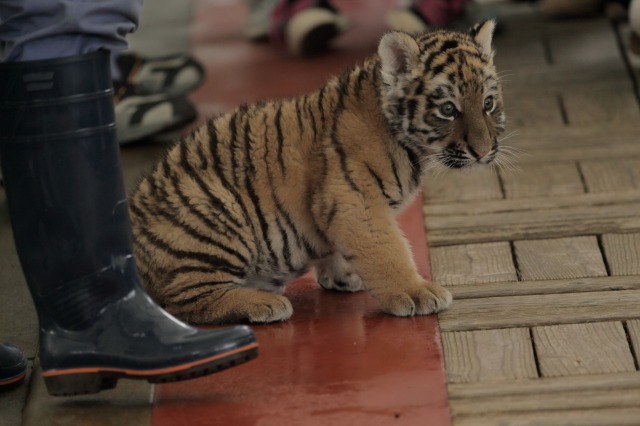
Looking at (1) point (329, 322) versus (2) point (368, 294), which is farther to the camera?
(2) point (368, 294)

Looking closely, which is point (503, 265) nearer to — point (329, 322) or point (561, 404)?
point (329, 322)

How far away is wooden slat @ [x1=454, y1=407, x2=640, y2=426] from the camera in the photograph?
6.84ft

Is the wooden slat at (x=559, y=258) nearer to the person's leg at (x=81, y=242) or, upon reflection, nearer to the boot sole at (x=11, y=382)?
the person's leg at (x=81, y=242)

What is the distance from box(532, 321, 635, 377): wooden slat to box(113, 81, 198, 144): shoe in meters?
1.98

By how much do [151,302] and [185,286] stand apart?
0.40 meters

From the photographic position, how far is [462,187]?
3.60 meters

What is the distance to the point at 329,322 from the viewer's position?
2697 mm

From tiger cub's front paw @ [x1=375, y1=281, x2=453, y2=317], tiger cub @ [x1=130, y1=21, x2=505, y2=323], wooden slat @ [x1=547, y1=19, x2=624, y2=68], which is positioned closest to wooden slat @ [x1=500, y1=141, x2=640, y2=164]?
wooden slat @ [x1=547, y1=19, x2=624, y2=68]

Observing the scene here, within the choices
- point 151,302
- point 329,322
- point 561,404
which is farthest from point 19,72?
point 561,404

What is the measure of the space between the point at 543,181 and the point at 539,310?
1.00 m

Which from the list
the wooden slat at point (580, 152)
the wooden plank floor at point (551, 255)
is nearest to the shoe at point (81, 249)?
the wooden plank floor at point (551, 255)

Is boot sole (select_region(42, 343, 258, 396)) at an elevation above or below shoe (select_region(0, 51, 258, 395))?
below

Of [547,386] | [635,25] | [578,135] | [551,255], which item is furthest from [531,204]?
[635,25]

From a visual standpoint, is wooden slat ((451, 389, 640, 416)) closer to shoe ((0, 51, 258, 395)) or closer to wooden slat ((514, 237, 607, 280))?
shoe ((0, 51, 258, 395))
